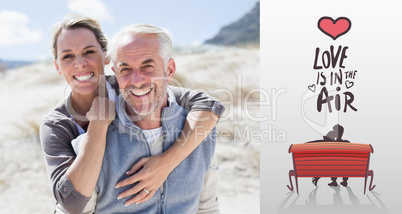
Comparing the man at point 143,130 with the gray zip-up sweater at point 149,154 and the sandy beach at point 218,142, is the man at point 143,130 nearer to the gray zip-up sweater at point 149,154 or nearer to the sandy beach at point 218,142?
the gray zip-up sweater at point 149,154

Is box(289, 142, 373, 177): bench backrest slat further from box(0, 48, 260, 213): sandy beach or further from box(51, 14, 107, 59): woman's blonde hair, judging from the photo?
box(51, 14, 107, 59): woman's blonde hair

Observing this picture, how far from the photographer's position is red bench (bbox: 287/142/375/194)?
288 cm

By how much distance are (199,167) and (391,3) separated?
230 centimetres

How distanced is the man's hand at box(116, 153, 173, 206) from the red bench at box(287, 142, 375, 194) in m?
1.76

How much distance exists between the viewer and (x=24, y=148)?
15.2 ft

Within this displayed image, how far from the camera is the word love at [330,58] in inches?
121

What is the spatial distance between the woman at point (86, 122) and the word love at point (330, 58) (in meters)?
1.65

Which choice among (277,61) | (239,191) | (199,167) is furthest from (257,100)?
(199,167)

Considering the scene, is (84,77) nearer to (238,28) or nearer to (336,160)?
(336,160)

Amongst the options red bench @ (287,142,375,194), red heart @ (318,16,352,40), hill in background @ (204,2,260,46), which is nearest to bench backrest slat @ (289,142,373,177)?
red bench @ (287,142,375,194)

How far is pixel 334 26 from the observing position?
10.2 feet

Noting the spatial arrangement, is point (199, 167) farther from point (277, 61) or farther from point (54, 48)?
point (277, 61)

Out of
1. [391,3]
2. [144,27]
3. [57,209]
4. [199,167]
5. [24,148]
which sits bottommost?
[24,148]

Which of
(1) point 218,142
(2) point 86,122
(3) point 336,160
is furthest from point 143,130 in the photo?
(1) point 218,142
